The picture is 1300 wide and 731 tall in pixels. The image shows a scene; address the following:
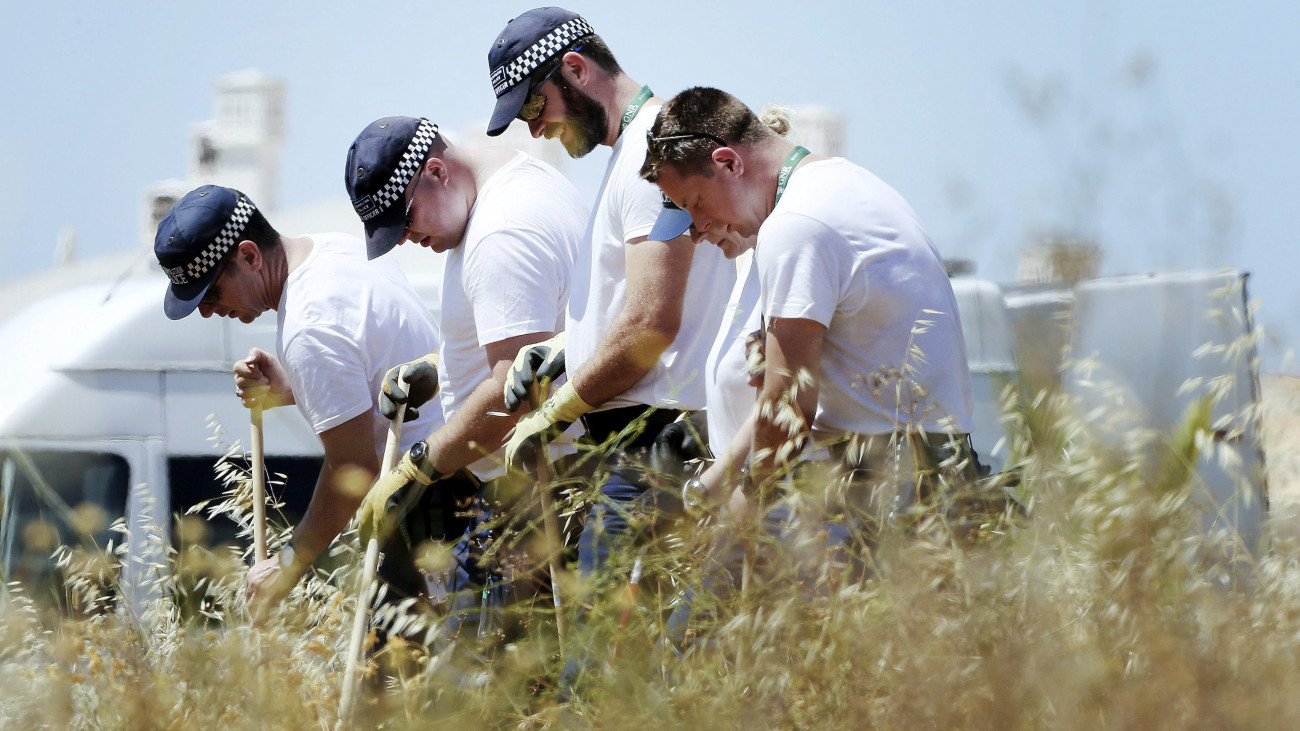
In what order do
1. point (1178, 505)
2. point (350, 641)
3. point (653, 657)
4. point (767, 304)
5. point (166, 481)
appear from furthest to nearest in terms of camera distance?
point (166, 481), point (350, 641), point (767, 304), point (653, 657), point (1178, 505)

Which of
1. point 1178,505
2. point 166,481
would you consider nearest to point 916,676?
point 1178,505

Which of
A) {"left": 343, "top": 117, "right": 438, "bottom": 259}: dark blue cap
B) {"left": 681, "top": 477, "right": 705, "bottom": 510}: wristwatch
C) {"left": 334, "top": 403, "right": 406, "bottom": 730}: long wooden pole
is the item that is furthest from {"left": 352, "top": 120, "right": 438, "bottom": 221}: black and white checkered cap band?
{"left": 681, "top": 477, "right": 705, "bottom": 510}: wristwatch

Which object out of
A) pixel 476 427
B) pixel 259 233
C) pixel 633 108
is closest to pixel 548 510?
pixel 476 427

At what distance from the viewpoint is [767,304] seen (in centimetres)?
215

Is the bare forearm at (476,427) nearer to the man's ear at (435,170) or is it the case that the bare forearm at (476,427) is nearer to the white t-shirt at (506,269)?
the white t-shirt at (506,269)

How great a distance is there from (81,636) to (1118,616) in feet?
5.15

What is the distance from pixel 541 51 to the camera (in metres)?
2.92

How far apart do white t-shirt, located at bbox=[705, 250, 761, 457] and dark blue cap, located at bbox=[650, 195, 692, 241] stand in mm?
176

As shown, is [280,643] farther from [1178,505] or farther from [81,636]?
[1178,505]

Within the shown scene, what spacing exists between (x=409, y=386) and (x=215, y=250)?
70 cm

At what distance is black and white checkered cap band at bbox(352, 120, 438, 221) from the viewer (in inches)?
122

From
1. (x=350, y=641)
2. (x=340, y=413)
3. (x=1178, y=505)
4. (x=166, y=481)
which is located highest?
(x=1178, y=505)

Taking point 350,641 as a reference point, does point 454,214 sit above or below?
above

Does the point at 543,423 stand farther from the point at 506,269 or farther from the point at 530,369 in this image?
the point at 506,269
